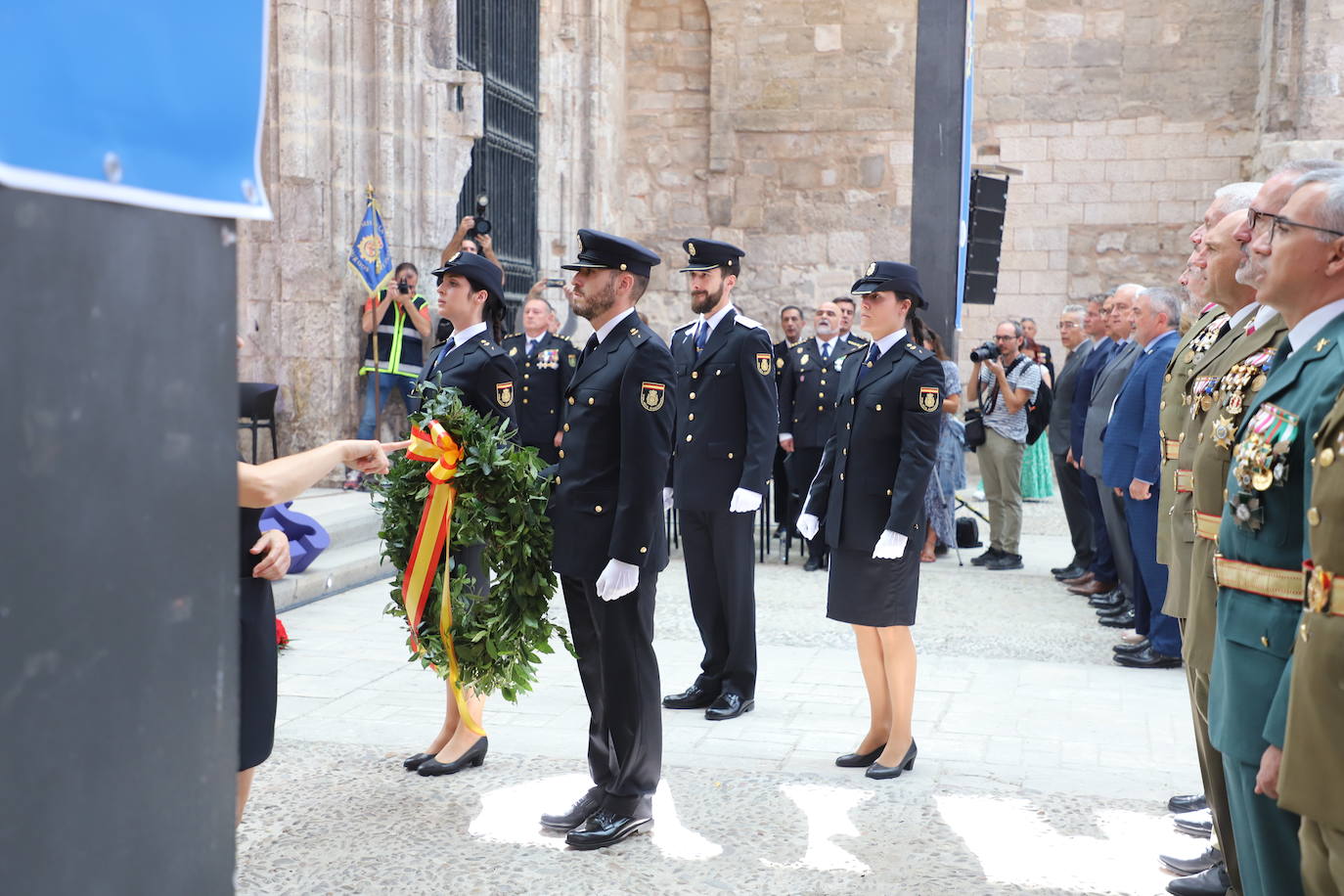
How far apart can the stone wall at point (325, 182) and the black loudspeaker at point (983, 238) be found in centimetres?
443

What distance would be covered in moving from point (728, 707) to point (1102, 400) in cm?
343

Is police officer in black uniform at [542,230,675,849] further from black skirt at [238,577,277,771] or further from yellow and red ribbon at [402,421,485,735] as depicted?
black skirt at [238,577,277,771]

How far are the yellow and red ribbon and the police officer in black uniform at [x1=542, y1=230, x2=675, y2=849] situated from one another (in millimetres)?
382

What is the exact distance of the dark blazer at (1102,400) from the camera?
7281 mm

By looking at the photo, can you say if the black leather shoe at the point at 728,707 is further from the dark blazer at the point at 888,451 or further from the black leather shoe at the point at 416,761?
the black leather shoe at the point at 416,761

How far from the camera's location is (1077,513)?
346 inches

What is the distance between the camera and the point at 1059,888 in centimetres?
345

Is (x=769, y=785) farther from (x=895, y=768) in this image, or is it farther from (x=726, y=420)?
(x=726, y=420)

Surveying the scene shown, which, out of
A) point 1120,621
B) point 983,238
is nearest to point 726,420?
point 1120,621

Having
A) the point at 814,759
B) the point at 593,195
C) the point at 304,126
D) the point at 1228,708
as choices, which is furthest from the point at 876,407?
the point at 593,195

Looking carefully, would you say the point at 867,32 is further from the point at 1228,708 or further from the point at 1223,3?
the point at 1228,708

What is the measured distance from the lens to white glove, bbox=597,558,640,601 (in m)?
3.66

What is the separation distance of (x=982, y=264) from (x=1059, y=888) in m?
7.96

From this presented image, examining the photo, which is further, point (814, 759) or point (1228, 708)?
point (814, 759)
